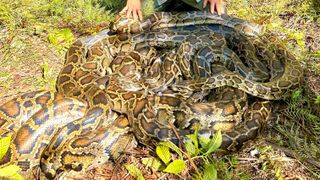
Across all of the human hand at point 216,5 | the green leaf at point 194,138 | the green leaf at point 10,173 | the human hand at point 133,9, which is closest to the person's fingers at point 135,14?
the human hand at point 133,9

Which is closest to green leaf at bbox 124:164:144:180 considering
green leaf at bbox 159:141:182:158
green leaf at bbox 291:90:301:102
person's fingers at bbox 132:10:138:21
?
green leaf at bbox 159:141:182:158

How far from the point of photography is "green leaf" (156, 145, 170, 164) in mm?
4530

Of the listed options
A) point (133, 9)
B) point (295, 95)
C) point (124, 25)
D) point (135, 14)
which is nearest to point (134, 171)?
point (295, 95)

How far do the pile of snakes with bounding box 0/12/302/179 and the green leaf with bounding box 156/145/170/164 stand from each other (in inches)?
8.6

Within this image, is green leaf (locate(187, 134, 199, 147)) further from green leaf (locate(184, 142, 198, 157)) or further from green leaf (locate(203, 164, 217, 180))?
green leaf (locate(203, 164, 217, 180))

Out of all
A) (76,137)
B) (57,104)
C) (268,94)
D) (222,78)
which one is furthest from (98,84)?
(268,94)

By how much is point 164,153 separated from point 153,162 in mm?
286

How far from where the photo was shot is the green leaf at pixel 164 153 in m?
4.53

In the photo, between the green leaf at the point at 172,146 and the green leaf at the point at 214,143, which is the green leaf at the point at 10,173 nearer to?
the green leaf at the point at 172,146

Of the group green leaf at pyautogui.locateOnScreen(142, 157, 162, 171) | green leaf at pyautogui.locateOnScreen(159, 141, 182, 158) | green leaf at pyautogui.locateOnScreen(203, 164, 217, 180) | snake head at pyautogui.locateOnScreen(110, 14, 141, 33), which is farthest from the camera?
snake head at pyautogui.locateOnScreen(110, 14, 141, 33)

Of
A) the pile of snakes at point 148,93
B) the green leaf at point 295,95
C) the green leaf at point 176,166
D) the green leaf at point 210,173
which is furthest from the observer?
the green leaf at point 295,95

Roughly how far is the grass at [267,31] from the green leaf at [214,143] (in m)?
0.27

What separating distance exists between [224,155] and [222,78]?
128 centimetres

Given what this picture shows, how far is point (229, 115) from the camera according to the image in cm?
521
